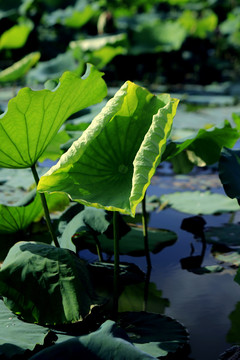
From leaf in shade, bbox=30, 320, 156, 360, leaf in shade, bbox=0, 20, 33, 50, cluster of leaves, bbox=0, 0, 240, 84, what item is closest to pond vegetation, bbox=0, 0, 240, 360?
leaf in shade, bbox=30, 320, 156, 360

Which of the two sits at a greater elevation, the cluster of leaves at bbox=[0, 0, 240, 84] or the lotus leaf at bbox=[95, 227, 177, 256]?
the lotus leaf at bbox=[95, 227, 177, 256]

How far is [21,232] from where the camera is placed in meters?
1.47

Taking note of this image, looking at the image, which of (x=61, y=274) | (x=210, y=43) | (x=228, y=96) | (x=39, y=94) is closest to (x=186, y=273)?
(x=61, y=274)

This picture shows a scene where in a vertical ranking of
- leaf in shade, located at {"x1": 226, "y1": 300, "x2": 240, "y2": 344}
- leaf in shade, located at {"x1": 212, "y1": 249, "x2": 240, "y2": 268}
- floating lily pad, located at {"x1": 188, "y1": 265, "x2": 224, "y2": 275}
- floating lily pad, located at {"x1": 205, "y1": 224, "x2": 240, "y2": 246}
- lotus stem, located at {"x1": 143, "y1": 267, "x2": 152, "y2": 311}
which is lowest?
floating lily pad, located at {"x1": 205, "y1": 224, "x2": 240, "y2": 246}

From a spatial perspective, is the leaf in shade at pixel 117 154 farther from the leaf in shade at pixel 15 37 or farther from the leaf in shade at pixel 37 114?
the leaf in shade at pixel 15 37

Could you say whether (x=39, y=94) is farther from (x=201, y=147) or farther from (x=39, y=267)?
(x=201, y=147)

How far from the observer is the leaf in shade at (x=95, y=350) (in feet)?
2.76

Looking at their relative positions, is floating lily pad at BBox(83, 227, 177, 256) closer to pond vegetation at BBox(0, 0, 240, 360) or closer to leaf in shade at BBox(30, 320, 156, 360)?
pond vegetation at BBox(0, 0, 240, 360)

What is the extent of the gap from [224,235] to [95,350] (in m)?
0.82

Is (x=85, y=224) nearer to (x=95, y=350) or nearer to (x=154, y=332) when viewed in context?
(x=154, y=332)

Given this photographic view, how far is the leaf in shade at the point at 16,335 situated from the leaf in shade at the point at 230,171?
1.59 feet

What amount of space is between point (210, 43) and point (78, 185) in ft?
15.6

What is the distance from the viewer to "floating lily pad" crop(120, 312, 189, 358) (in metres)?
1.00

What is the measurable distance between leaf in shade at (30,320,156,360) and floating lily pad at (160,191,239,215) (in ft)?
3.18
